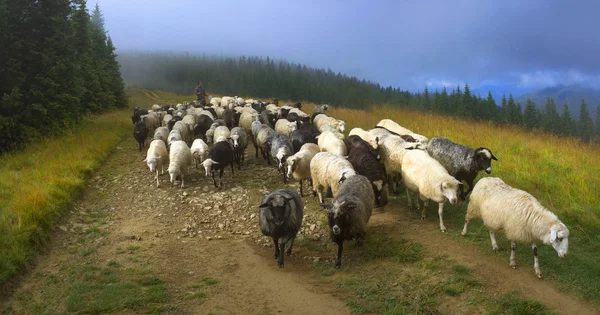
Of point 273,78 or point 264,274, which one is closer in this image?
point 264,274

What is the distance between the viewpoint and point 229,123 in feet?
69.5

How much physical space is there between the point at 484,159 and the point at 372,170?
306 cm

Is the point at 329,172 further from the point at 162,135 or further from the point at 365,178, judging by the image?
the point at 162,135

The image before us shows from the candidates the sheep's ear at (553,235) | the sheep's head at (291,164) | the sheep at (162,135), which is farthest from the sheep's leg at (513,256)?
the sheep at (162,135)

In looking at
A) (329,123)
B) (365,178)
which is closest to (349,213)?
(365,178)

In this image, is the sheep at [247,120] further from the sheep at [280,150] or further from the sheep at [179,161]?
the sheep at [179,161]

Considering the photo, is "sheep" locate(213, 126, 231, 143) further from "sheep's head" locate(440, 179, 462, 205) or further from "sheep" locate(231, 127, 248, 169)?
"sheep's head" locate(440, 179, 462, 205)

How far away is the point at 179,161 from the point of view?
41.3ft

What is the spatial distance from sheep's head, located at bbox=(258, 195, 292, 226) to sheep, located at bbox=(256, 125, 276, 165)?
7.57 m

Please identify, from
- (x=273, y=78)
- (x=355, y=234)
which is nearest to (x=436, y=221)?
(x=355, y=234)

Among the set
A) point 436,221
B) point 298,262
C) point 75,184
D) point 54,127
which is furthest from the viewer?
point 54,127

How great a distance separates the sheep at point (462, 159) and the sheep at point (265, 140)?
670cm

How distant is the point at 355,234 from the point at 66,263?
6.09m

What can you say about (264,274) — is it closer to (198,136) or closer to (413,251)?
(413,251)
